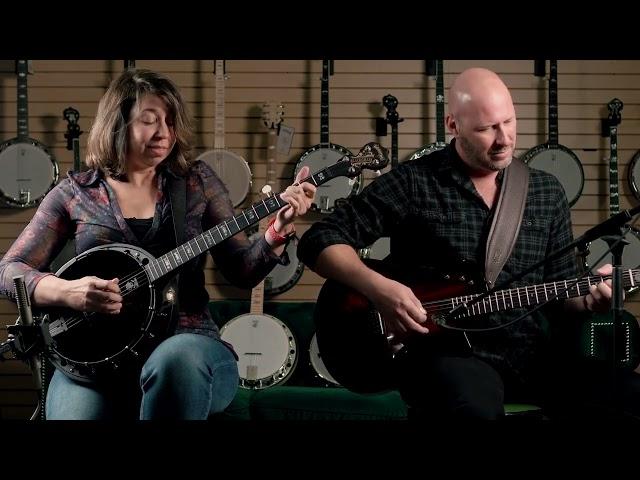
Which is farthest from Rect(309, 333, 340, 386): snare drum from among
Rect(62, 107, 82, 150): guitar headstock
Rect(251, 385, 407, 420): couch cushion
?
Rect(62, 107, 82, 150): guitar headstock

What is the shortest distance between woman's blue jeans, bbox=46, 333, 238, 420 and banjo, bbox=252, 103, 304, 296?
258cm

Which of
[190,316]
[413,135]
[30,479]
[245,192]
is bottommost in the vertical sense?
[30,479]

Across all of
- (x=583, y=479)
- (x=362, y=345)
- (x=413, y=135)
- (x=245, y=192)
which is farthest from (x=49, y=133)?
(x=583, y=479)

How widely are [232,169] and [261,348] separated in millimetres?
1166

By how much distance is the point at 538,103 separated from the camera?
5.73m

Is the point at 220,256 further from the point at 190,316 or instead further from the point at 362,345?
the point at 362,345

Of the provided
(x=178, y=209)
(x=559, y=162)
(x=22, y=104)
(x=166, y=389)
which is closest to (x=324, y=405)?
(x=178, y=209)

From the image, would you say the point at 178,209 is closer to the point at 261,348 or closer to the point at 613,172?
the point at 261,348

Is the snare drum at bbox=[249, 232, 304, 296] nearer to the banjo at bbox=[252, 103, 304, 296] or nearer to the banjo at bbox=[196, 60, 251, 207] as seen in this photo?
the banjo at bbox=[252, 103, 304, 296]

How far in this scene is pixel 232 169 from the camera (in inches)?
216

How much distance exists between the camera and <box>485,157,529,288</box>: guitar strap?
289 centimetres

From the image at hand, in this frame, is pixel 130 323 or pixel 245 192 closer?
pixel 130 323

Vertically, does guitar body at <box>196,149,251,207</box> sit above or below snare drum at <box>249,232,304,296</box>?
above

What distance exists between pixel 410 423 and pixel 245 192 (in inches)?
155
